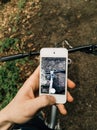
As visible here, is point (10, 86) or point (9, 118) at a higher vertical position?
point (9, 118)

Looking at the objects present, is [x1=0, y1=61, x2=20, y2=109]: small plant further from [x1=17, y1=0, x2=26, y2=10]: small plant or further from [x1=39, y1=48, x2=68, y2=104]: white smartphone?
[x1=39, y1=48, x2=68, y2=104]: white smartphone

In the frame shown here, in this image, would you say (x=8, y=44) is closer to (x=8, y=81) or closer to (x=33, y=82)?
(x=8, y=81)

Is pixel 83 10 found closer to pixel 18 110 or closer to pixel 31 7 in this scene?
pixel 31 7

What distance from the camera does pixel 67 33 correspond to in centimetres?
664

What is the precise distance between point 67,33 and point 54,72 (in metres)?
3.88

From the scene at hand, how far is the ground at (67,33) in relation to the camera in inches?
208

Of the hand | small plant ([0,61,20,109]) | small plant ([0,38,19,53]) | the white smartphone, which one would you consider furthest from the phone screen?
small plant ([0,38,19,53])

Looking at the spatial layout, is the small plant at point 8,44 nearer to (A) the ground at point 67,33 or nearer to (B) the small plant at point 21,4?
(A) the ground at point 67,33

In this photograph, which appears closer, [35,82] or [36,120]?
[35,82]

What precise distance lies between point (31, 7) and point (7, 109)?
561cm

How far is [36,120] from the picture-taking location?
3072 mm

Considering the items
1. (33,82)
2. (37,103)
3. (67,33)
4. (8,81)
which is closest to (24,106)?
(37,103)

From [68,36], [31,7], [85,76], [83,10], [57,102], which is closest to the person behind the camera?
[57,102]

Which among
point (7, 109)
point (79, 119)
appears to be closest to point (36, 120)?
point (7, 109)
